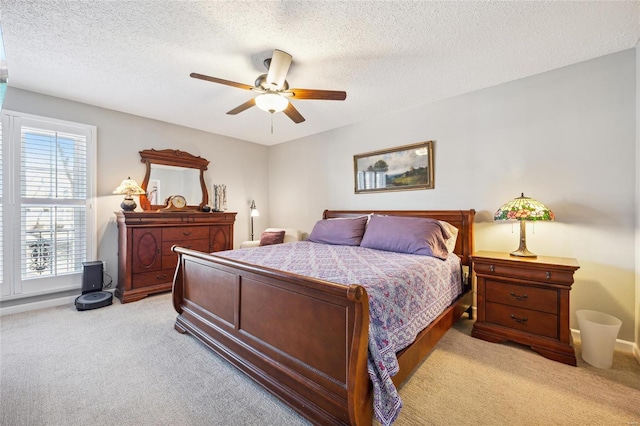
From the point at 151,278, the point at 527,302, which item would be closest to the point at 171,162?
the point at 151,278

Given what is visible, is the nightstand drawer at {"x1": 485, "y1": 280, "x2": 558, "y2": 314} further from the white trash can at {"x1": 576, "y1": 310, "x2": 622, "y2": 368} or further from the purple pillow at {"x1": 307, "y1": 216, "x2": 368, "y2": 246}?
the purple pillow at {"x1": 307, "y1": 216, "x2": 368, "y2": 246}

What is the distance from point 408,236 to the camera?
2.74m

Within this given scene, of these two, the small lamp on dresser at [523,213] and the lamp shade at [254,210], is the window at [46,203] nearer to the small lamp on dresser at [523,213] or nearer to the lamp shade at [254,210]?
the lamp shade at [254,210]

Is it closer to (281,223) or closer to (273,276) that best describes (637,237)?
(273,276)

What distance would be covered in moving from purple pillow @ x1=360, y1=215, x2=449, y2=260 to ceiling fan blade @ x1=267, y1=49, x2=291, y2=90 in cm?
183

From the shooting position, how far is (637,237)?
217cm

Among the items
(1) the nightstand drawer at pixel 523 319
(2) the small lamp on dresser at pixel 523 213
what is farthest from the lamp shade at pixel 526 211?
(1) the nightstand drawer at pixel 523 319

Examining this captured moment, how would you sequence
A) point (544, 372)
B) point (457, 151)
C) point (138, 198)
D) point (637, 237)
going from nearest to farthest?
1. point (544, 372)
2. point (637, 237)
3. point (457, 151)
4. point (138, 198)

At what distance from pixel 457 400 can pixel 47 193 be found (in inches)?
183

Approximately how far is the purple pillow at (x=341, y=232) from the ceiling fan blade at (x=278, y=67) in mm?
1832

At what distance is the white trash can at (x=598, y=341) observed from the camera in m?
1.92

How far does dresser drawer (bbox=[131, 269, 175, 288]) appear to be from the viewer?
3427mm

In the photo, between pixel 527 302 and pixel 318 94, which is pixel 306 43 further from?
pixel 527 302

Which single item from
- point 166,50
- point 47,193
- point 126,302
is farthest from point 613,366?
point 47,193
